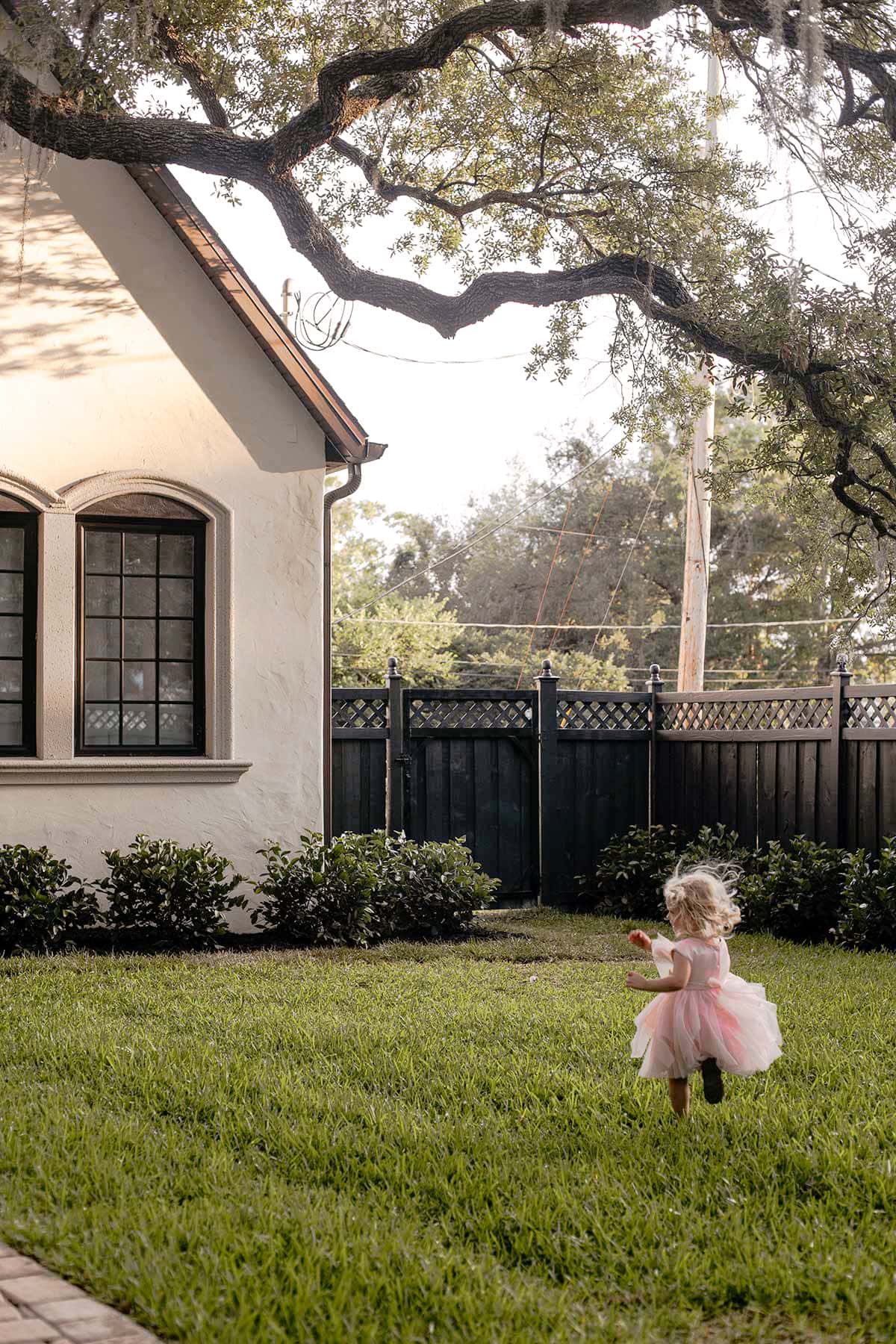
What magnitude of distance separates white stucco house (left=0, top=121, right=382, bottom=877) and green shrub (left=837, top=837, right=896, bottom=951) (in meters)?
3.86

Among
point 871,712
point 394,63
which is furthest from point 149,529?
point 871,712

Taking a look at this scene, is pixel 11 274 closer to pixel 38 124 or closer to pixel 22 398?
pixel 22 398

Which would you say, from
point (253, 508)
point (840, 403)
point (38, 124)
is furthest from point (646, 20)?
point (253, 508)

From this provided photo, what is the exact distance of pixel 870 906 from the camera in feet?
30.6

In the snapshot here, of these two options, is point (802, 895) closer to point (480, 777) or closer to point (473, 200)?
point (480, 777)

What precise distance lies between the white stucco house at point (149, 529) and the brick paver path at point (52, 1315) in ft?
20.4

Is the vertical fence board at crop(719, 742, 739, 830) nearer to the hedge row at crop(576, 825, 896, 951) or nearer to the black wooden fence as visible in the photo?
the black wooden fence

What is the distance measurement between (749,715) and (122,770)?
17.5 feet

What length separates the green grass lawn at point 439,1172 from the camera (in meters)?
3.18

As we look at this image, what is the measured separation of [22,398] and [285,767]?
3.17 m

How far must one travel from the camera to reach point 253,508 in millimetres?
9992

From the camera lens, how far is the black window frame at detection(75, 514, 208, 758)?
957cm

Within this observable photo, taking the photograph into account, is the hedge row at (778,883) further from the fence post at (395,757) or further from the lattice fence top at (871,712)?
the fence post at (395,757)

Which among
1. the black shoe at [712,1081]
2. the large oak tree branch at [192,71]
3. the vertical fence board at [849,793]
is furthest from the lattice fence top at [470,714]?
the black shoe at [712,1081]
